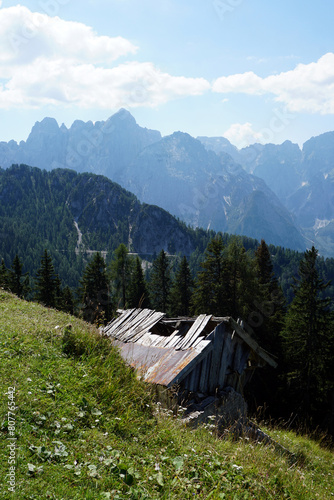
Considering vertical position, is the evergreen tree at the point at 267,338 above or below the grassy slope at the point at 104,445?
below

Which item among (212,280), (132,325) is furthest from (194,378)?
(212,280)

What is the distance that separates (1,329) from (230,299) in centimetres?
2699

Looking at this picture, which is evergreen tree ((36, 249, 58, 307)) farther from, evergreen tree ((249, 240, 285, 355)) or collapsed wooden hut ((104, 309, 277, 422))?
collapsed wooden hut ((104, 309, 277, 422))

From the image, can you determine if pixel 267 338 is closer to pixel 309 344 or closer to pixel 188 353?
pixel 309 344

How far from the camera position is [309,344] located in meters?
26.8

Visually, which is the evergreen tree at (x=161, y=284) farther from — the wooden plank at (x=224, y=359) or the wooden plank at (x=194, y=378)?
the wooden plank at (x=194, y=378)

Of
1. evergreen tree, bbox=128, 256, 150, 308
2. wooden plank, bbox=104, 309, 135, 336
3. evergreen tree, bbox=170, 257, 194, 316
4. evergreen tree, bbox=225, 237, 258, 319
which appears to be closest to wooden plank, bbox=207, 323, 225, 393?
wooden plank, bbox=104, 309, 135, 336

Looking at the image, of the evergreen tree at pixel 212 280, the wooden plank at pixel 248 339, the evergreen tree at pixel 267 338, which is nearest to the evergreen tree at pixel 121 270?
the evergreen tree at pixel 212 280

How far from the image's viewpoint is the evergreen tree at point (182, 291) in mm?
46250

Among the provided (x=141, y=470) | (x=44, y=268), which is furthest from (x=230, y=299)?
(x=141, y=470)

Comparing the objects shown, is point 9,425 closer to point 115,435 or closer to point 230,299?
point 115,435

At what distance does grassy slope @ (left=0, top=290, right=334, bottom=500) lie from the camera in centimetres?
424

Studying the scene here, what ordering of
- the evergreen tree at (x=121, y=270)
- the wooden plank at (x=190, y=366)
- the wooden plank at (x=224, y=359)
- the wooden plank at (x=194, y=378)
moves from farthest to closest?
1. the evergreen tree at (x=121, y=270)
2. the wooden plank at (x=224, y=359)
3. the wooden plank at (x=194, y=378)
4. the wooden plank at (x=190, y=366)

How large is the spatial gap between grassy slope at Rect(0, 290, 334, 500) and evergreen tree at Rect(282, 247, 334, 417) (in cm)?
2259
